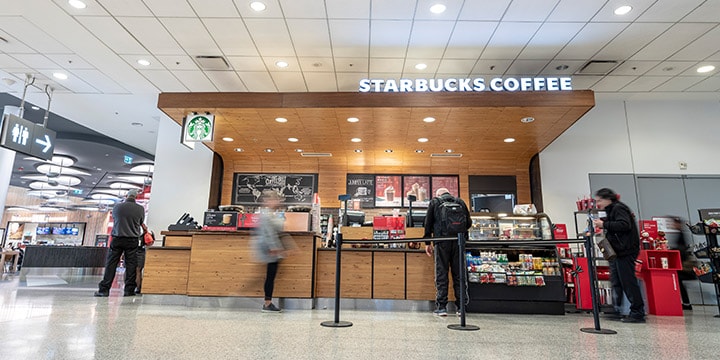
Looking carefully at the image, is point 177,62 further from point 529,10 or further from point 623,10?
point 623,10

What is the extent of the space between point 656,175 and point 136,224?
10029 mm

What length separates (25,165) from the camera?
14750 mm

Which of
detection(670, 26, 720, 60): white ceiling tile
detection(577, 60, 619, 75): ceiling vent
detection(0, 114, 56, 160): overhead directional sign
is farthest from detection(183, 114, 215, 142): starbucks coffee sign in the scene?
detection(670, 26, 720, 60): white ceiling tile

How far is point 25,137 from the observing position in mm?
7234

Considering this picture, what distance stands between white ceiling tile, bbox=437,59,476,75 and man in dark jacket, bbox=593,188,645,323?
3169mm

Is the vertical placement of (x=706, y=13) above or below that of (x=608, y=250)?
above

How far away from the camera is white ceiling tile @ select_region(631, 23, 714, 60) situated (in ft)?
18.1

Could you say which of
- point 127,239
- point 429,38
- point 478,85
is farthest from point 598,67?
point 127,239

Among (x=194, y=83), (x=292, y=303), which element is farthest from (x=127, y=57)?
(x=292, y=303)

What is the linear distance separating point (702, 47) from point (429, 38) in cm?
430

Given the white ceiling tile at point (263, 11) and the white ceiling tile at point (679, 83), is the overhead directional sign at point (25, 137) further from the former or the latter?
the white ceiling tile at point (679, 83)

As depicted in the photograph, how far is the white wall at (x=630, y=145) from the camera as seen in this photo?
8062mm

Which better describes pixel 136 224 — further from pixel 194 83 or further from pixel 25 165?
pixel 25 165

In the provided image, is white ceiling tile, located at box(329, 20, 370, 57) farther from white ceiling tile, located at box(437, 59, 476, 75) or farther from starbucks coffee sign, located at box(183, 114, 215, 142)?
starbucks coffee sign, located at box(183, 114, 215, 142)
